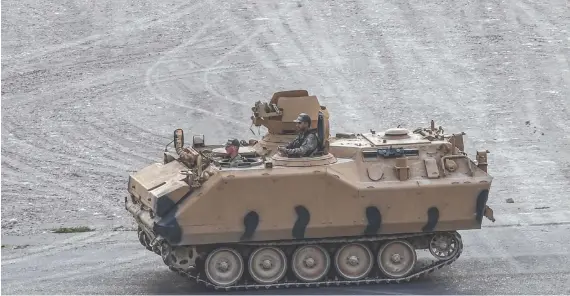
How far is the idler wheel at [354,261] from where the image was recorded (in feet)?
72.6

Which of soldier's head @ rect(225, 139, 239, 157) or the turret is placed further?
the turret

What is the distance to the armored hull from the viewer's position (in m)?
21.5

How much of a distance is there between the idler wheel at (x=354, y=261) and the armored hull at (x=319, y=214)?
0.02m

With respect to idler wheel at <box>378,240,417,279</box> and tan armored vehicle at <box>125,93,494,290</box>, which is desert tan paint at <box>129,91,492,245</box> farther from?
idler wheel at <box>378,240,417,279</box>

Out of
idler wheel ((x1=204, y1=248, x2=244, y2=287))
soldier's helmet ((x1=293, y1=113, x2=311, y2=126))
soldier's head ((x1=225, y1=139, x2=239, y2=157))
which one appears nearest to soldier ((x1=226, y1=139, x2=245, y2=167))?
soldier's head ((x1=225, y1=139, x2=239, y2=157))

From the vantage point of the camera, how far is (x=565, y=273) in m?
22.6

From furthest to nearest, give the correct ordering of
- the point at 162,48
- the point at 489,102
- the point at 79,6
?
the point at 79,6
the point at 162,48
the point at 489,102

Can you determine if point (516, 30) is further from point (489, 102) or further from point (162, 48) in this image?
point (162, 48)

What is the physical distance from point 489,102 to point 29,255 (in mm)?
15578

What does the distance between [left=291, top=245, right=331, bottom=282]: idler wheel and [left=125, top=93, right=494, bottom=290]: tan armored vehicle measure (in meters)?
0.02

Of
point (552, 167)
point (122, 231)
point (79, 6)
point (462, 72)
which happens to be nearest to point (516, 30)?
point (462, 72)

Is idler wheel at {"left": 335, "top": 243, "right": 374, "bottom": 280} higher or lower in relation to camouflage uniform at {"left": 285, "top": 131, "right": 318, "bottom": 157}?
lower

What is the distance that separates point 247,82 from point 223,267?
15519 millimetres

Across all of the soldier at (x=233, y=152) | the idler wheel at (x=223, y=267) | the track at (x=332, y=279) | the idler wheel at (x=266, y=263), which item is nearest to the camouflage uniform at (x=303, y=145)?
the soldier at (x=233, y=152)
